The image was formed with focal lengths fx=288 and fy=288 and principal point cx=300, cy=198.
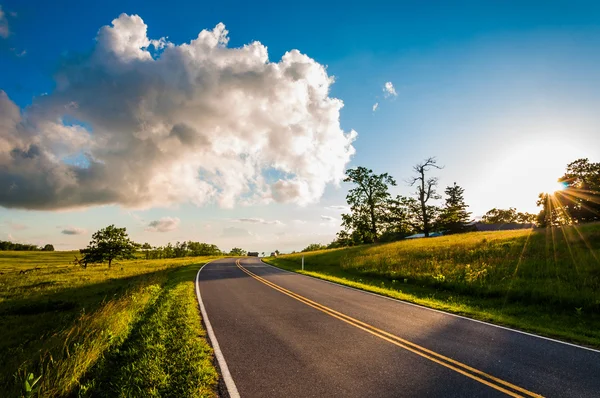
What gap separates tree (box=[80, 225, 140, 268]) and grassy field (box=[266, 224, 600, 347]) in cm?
3291

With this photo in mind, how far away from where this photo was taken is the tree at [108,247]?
1508 inches

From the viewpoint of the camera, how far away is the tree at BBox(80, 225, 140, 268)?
3831 centimetres

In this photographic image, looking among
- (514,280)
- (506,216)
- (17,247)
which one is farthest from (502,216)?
(17,247)

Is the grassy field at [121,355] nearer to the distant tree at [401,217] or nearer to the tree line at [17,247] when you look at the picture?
the distant tree at [401,217]

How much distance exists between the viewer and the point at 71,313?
14461mm

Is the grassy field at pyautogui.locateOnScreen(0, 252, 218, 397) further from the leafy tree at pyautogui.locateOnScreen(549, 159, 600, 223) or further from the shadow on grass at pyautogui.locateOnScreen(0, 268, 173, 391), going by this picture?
the leafy tree at pyautogui.locateOnScreen(549, 159, 600, 223)

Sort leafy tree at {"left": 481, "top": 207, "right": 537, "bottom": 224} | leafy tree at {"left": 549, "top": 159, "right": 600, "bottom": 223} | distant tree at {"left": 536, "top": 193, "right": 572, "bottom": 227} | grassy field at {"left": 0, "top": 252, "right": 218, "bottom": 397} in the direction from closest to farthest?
grassy field at {"left": 0, "top": 252, "right": 218, "bottom": 397} < leafy tree at {"left": 549, "top": 159, "right": 600, "bottom": 223} < distant tree at {"left": 536, "top": 193, "right": 572, "bottom": 227} < leafy tree at {"left": 481, "top": 207, "right": 537, "bottom": 224}

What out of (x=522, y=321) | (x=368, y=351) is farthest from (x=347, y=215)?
(x=368, y=351)

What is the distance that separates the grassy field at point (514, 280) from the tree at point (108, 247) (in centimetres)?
3291

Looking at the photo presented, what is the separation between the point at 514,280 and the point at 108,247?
4435cm

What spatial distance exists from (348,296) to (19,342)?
44.0 ft

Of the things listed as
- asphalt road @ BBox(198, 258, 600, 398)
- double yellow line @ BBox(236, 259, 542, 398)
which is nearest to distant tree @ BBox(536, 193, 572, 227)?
asphalt road @ BBox(198, 258, 600, 398)

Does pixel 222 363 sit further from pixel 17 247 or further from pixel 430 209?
pixel 17 247

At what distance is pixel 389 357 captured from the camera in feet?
19.4
